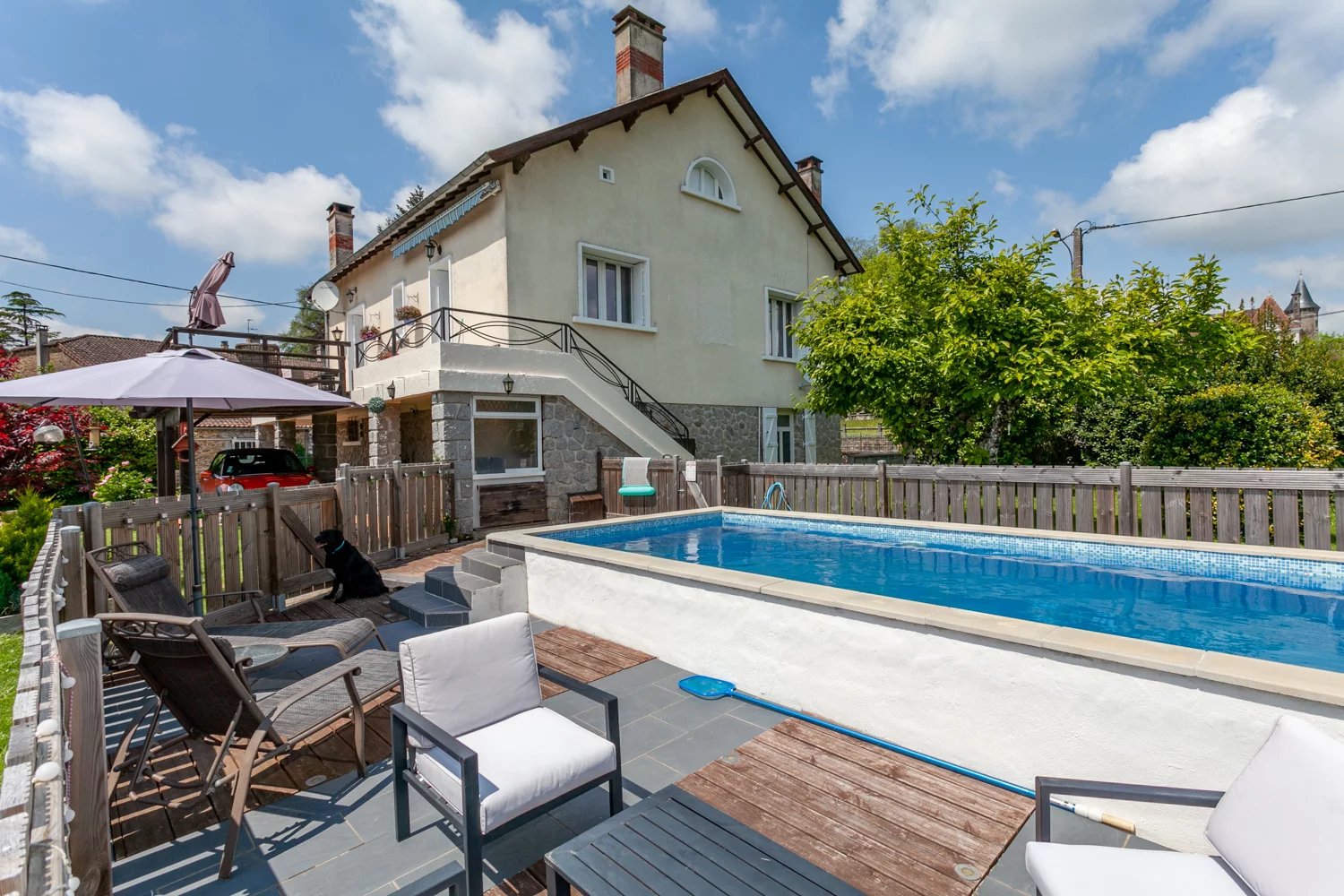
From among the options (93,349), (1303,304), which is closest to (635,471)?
(93,349)

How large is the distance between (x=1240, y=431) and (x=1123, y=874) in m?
10.5

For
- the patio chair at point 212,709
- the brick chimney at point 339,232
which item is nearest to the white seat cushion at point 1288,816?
the patio chair at point 212,709

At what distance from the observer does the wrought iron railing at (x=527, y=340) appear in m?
12.4

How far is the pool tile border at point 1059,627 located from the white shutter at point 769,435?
11.4 meters

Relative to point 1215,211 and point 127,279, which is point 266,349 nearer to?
point 127,279

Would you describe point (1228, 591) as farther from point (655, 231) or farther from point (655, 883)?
point (655, 231)

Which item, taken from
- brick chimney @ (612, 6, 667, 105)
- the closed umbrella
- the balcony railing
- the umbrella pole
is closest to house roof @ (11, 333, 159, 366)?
the balcony railing

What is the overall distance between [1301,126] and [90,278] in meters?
38.6

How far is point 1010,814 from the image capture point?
2.78m

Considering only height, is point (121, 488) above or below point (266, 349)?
below

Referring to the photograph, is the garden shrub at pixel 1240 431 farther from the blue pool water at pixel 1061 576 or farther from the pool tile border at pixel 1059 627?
the pool tile border at pixel 1059 627

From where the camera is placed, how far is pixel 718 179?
16.5m

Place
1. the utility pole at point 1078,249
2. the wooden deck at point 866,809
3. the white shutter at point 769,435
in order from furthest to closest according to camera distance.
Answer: the white shutter at point 769,435 → the utility pole at point 1078,249 → the wooden deck at point 866,809

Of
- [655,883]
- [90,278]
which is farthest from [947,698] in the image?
[90,278]
